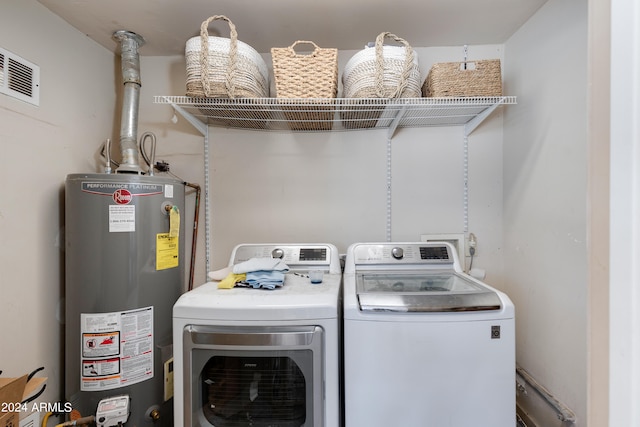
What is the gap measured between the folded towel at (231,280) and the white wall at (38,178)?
93 centimetres

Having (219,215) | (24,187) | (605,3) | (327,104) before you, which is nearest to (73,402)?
(24,187)

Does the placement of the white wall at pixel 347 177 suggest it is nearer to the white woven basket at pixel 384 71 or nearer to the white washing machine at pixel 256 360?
the white woven basket at pixel 384 71

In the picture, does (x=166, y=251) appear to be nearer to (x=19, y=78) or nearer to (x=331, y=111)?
(x=19, y=78)

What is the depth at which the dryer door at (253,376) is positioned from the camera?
41.1 inches

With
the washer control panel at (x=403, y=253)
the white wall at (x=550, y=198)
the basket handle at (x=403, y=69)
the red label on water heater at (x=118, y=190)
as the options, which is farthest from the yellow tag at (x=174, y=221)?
the white wall at (x=550, y=198)

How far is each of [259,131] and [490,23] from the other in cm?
158

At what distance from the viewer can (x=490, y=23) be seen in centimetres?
160

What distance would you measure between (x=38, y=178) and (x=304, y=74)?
144cm

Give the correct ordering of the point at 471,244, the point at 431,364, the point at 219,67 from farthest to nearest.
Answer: the point at 471,244
the point at 219,67
the point at 431,364

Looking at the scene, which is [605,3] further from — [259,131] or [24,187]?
[24,187]

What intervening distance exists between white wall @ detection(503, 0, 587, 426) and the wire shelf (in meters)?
0.20

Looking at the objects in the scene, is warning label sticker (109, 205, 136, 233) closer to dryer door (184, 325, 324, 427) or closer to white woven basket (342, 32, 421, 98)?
dryer door (184, 325, 324, 427)

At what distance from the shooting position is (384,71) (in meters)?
1.39

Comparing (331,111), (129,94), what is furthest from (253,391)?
(129,94)
